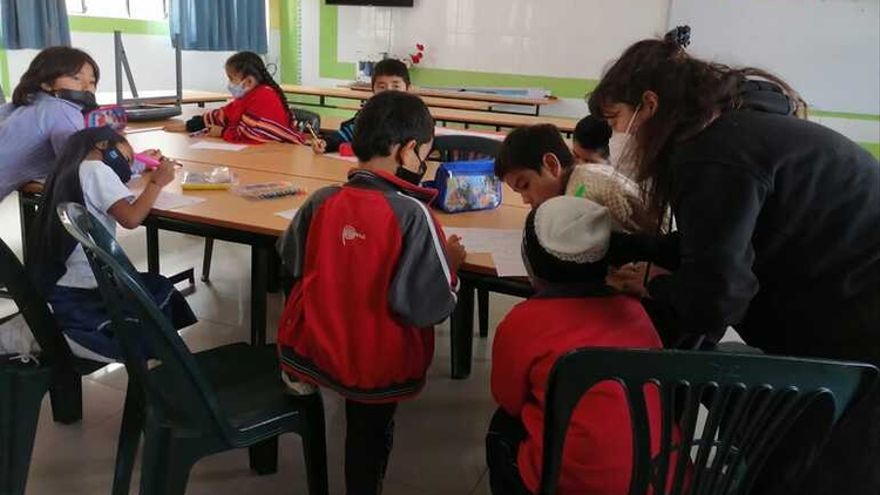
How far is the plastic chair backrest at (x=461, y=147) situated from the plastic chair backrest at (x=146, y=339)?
5.74 feet

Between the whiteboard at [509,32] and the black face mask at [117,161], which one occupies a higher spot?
the whiteboard at [509,32]

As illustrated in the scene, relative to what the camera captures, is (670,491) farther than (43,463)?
No

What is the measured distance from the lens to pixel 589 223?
1.24 metres

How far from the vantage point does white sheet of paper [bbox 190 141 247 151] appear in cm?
299

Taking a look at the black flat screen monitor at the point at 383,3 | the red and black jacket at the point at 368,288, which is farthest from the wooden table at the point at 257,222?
the black flat screen monitor at the point at 383,3

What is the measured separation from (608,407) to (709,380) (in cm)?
21

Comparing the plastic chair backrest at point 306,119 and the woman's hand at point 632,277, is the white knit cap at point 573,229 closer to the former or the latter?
the woman's hand at point 632,277

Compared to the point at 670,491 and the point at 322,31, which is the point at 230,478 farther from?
the point at 322,31

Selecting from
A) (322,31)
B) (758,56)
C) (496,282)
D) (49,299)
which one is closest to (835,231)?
(496,282)

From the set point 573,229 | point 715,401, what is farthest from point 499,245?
point 715,401

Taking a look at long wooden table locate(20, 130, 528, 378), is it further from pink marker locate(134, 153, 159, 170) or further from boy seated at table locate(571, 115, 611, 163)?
boy seated at table locate(571, 115, 611, 163)

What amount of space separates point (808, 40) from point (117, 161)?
18.1 ft

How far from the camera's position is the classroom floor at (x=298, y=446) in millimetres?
1910

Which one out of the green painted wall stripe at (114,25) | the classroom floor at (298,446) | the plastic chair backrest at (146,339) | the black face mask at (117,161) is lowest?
the classroom floor at (298,446)
